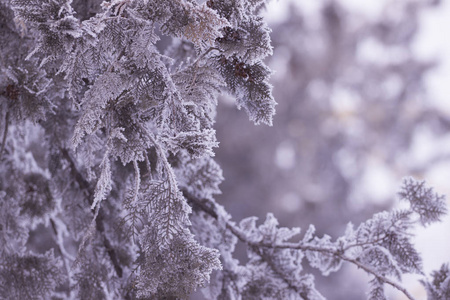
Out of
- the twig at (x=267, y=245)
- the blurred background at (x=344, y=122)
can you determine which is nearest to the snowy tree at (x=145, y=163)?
the twig at (x=267, y=245)

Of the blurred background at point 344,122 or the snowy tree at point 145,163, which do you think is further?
the blurred background at point 344,122

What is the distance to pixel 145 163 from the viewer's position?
1.02m

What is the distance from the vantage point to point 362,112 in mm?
7711

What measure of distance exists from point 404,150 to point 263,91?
24.4ft

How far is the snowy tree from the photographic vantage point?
25.7 inches

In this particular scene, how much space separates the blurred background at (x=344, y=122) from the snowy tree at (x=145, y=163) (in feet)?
19.1

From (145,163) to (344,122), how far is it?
700 cm

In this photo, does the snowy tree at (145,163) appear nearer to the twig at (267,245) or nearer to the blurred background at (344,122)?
the twig at (267,245)

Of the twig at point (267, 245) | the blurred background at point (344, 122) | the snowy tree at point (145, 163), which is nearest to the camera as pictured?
the snowy tree at point (145, 163)

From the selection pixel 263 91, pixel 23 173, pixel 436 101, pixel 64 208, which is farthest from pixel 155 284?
pixel 436 101

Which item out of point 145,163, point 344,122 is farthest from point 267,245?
point 344,122

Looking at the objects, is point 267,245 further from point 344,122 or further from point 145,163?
point 344,122

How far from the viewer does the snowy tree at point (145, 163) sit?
0.65 m

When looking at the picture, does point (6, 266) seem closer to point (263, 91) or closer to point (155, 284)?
point (155, 284)
